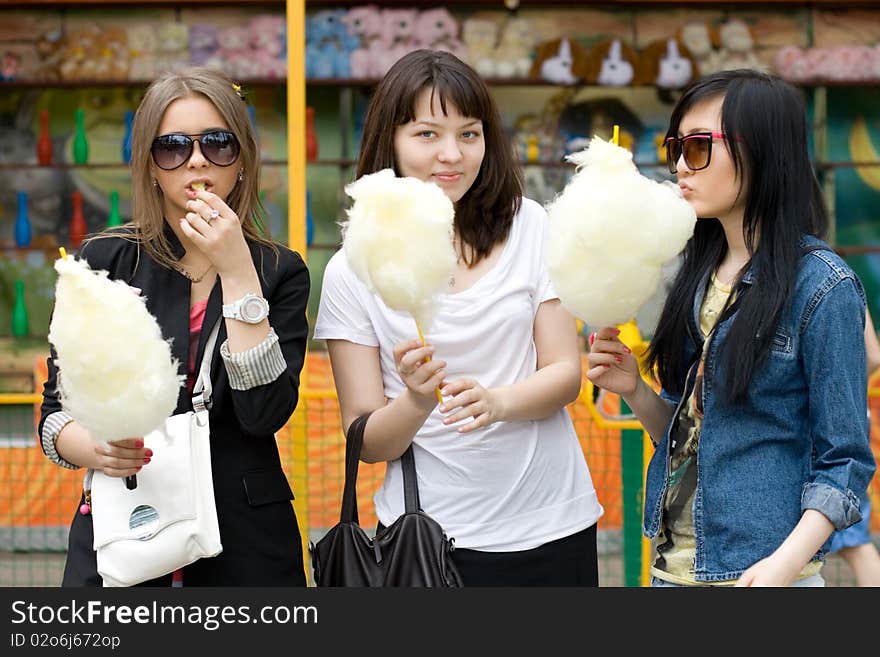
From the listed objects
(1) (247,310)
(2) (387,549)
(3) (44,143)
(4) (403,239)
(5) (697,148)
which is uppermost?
(3) (44,143)

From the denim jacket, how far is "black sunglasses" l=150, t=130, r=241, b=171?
1069mm

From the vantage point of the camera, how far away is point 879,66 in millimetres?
6832

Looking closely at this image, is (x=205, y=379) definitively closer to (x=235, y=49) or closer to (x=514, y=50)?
(x=235, y=49)

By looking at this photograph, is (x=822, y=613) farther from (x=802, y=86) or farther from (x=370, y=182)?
(x=802, y=86)

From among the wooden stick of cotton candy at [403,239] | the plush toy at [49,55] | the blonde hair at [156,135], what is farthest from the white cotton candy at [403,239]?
the plush toy at [49,55]

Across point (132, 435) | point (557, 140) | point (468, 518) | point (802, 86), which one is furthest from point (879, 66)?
point (132, 435)

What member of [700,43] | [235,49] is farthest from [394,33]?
[700,43]

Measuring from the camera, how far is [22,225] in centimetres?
688

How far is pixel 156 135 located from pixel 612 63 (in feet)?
16.6

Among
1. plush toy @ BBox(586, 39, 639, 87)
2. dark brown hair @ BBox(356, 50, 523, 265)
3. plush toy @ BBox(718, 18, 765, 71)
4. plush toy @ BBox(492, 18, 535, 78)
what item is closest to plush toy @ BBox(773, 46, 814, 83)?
plush toy @ BBox(718, 18, 765, 71)

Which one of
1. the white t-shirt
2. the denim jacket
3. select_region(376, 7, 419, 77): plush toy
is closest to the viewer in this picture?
the denim jacket

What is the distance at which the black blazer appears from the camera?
213 cm

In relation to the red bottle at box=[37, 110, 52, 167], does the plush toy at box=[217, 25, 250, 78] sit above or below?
above

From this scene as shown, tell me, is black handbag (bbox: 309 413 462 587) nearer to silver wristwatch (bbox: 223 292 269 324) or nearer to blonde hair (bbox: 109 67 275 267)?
silver wristwatch (bbox: 223 292 269 324)
